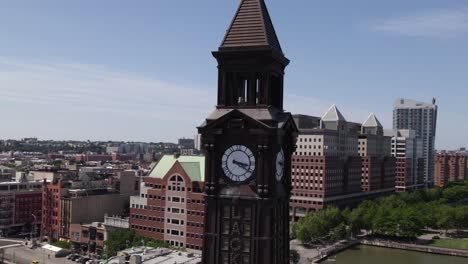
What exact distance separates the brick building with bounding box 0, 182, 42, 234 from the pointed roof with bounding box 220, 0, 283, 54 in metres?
114

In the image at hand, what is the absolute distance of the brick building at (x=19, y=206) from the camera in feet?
413

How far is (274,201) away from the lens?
84.9ft

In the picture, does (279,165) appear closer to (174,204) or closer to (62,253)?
(174,204)

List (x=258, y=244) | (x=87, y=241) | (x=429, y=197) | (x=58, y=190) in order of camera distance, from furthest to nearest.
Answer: (x=429, y=197) < (x=58, y=190) < (x=87, y=241) < (x=258, y=244)

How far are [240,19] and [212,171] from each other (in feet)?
26.7

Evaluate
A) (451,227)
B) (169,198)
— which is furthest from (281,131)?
(451,227)

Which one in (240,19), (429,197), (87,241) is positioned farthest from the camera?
(429,197)

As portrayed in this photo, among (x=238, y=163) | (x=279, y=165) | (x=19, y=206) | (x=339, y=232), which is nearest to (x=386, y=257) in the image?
(x=339, y=232)

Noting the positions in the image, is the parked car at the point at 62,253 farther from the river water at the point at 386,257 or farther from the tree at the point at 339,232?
the tree at the point at 339,232

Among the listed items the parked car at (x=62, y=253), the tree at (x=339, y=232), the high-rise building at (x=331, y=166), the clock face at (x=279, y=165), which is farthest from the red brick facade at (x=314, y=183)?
the clock face at (x=279, y=165)

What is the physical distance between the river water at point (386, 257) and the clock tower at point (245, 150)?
8261cm

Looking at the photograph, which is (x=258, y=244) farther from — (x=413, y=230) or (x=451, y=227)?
(x=451, y=227)

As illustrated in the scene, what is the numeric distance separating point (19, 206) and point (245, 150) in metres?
118

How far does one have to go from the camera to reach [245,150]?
86.4 feet
